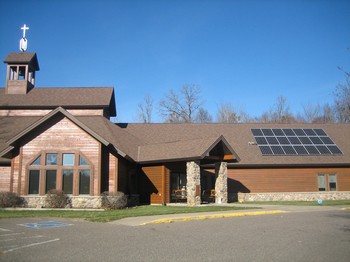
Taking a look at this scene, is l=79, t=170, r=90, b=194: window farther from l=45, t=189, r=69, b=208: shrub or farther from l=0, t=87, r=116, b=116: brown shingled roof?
l=0, t=87, r=116, b=116: brown shingled roof

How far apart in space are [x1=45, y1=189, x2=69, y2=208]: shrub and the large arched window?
1.92 feet

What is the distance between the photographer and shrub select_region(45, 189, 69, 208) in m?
20.7

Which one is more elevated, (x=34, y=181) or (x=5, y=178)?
(x=5, y=178)

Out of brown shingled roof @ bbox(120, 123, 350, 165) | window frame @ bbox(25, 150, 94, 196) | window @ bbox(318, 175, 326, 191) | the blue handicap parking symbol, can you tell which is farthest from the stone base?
the blue handicap parking symbol

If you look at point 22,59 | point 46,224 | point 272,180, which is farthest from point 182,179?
point 22,59

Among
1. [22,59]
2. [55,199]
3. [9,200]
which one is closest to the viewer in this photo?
[9,200]

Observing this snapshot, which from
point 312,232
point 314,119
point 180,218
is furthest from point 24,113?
point 314,119

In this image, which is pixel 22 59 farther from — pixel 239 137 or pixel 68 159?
pixel 239 137

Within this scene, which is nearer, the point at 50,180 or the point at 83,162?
the point at 50,180

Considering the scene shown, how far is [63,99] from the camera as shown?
31.2 metres

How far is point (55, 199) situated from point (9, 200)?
2504 mm

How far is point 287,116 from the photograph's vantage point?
62438mm

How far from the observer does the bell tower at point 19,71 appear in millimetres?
32344

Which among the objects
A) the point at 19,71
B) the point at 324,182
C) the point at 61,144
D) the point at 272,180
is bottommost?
the point at 324,182
